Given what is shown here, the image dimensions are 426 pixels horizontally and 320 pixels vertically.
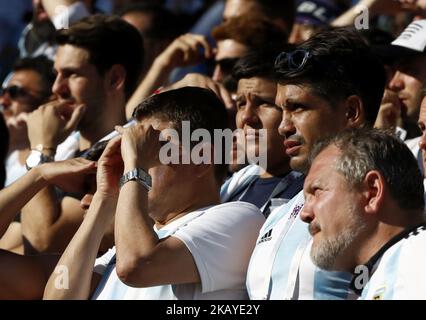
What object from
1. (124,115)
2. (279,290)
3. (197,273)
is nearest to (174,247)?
(197,273)

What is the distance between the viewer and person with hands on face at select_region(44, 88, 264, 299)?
13.3ft

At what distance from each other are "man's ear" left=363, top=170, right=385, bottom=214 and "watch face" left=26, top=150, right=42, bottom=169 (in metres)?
2.53

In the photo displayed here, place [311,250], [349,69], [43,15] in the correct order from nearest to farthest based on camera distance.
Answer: [311,250] → [349,69] → [43,15]

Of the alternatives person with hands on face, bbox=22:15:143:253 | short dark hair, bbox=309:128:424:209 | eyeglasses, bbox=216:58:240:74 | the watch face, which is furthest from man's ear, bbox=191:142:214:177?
eyeglasses, bbox=216:58:240:74

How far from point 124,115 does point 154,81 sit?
0.48 metres

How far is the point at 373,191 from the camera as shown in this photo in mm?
3568

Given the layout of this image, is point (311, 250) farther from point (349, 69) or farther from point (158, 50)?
point (158, 50)

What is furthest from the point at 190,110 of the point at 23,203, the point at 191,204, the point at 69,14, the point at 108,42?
the point at 69,14

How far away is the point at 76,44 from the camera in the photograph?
6293mm

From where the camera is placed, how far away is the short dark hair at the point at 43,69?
721 centimetres

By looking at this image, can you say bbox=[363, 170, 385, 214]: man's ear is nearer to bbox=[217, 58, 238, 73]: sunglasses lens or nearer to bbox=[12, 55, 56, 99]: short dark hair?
bbox=[217, 58, 238, 73]: sunglasses lens

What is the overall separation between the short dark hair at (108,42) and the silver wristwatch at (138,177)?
2.09 m

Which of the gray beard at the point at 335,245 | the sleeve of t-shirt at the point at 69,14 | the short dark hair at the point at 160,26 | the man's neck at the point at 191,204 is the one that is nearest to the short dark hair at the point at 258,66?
the man's neck at the point at 191,204

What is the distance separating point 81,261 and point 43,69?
3131mm
